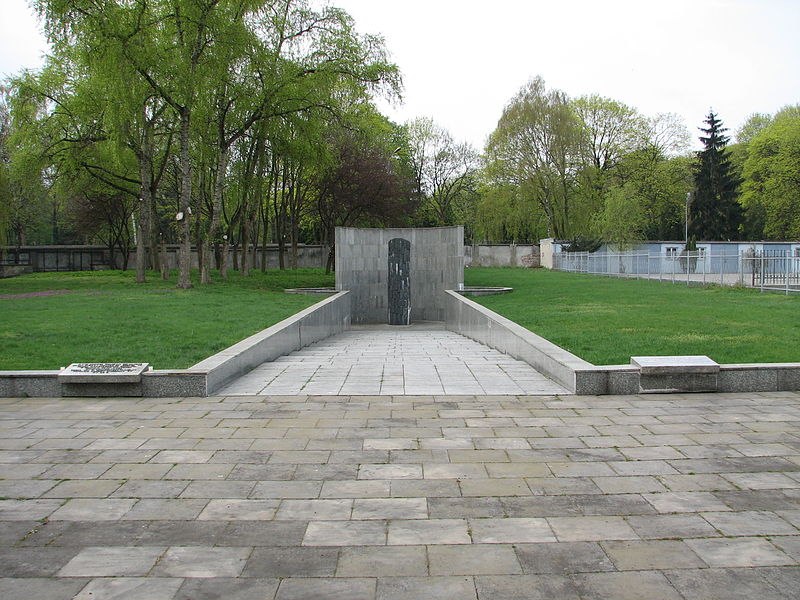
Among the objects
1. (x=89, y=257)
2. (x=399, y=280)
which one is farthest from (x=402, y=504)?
(x=89, y=257)

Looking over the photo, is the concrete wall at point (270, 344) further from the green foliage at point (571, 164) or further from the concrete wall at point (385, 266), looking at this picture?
the green foliage at point (571, 164)

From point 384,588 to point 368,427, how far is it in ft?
8.90

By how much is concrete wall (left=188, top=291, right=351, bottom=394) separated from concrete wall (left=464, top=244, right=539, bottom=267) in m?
30.6

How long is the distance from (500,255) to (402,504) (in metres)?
46.4

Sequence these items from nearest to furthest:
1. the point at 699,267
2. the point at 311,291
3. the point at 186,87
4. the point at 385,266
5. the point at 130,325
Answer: the point at 130,325
the point at 186,87
the point at 311,291
the point at 385,266
the point at 699,267

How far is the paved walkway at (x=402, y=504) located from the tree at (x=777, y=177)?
4577 cm

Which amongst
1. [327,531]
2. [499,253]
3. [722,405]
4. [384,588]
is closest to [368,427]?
[327,531]

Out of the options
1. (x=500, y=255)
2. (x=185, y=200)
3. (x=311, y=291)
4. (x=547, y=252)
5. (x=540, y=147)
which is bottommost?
(x=311, y=291)

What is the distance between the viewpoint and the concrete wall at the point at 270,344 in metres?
7.40

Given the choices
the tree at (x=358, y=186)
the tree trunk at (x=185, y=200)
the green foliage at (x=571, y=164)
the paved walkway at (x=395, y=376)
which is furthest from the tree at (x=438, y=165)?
the paved walkway at (x=395, y=376)

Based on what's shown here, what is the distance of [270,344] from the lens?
10125 millimetres

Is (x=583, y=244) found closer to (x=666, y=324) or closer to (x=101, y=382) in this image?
(x=666, y=324)

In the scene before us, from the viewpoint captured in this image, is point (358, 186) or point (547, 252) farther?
point (547, 252)

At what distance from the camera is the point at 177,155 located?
32.9 m
